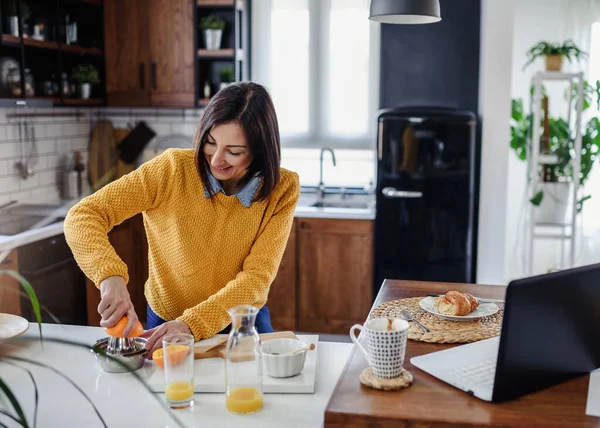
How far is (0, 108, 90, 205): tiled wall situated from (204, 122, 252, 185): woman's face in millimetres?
2244

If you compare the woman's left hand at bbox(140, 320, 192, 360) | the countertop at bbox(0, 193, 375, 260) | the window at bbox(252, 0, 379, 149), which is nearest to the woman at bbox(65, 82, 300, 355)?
the woman's left hand at bbox(140, 320, 192, 360)

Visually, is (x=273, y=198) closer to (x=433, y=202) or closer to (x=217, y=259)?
(x=217, y=259)

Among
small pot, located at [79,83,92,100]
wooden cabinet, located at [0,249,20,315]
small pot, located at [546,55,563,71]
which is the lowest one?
wooden cabinet, located at [0,249,20,315]

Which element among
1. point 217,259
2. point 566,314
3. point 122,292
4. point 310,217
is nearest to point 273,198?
point 217,259

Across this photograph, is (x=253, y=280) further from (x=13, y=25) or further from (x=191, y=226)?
(x=13, y=25)

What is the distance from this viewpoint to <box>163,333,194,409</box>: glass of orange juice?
137cm

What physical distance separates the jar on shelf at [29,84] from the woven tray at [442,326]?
253 cm

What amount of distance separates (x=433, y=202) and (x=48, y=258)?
2085mm

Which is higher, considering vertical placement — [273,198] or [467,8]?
[467,8]

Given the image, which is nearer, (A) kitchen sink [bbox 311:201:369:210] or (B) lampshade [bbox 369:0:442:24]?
(B) lampshade [bbox 369:0:442:24]

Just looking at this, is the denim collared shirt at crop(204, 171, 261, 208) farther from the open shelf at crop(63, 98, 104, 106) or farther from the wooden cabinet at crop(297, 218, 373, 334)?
the open shelf at crop(63, 98, 104, 106)

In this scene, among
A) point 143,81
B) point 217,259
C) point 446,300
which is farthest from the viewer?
point 143,81

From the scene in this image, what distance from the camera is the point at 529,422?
1.23 m

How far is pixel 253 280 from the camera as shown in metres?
1.88
